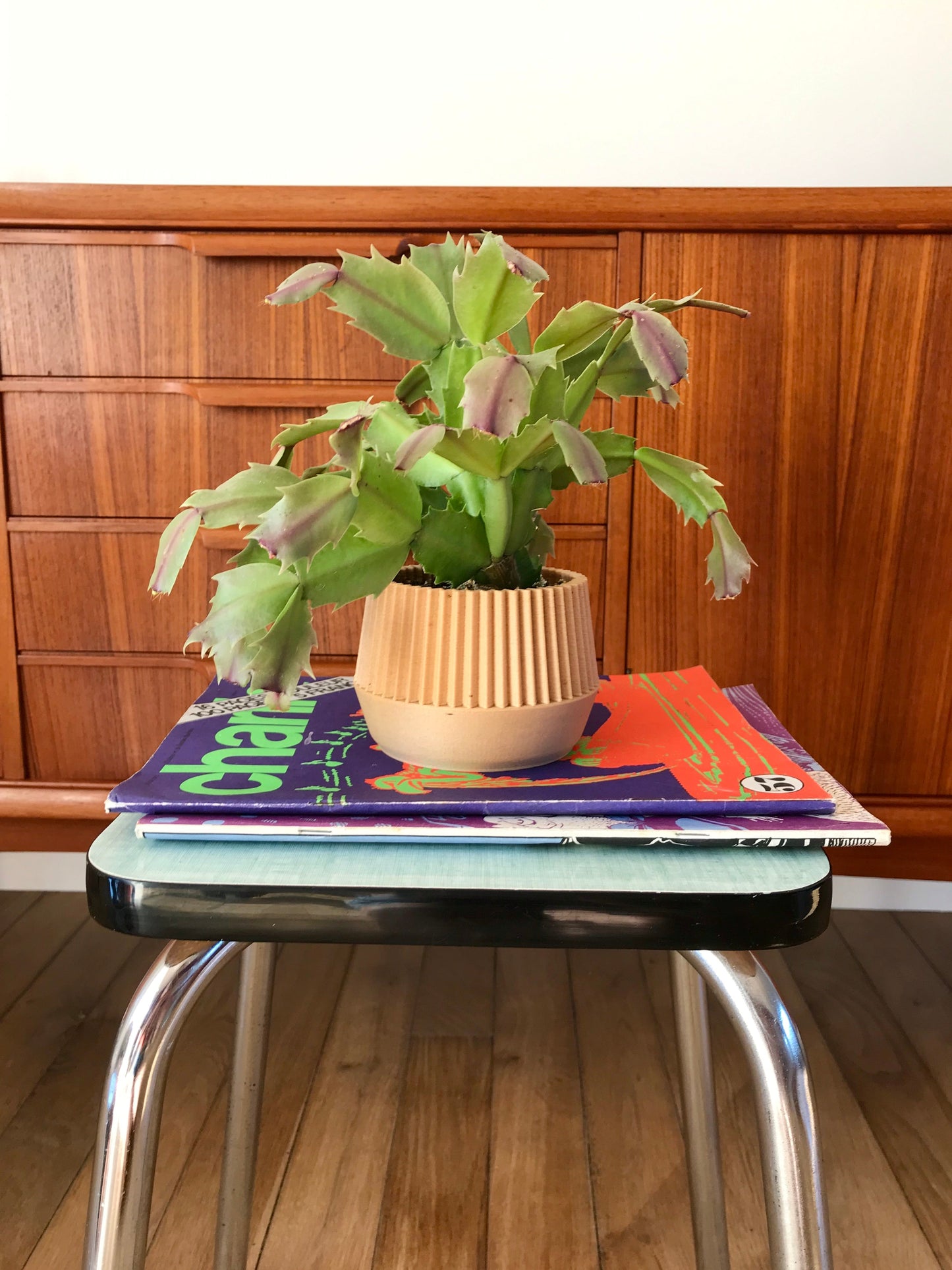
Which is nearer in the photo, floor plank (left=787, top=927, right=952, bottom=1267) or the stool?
the stool

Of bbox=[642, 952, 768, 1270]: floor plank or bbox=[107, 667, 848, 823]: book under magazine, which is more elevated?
bbox=[107, 667, 848, 823]: book under magazine

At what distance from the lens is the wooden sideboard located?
1.00 metres

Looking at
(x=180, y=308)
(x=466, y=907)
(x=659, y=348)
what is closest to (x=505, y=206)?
(x=180, y=308)

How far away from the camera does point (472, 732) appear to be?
47cm

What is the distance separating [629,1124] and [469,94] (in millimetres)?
1280

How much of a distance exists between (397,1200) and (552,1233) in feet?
0.44

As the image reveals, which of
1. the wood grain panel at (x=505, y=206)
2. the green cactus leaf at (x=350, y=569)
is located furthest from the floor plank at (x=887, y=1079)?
the wood grain panel at (x=505, y=206)

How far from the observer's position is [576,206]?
99 cm

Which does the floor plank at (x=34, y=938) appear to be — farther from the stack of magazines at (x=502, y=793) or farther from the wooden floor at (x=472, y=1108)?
the stack of magazines at (x=502, y=793)

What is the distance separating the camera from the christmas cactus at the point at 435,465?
39cm

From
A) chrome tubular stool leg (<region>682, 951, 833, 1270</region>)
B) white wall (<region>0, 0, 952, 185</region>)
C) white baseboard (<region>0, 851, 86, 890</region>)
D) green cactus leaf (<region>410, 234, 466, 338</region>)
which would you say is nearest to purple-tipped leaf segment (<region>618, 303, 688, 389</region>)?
green cactus leaf (<region>410, 234, 466, 338</region>)

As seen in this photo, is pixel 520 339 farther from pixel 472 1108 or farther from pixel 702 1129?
pixel 472 1108

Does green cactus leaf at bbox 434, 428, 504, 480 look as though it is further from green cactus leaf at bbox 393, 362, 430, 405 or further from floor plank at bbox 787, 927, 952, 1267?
floor plank at bbox 787, 927, 952, 1267

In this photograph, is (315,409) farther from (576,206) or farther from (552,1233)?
(552,1233)
